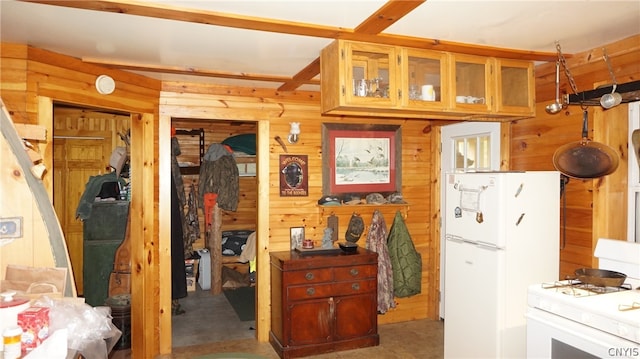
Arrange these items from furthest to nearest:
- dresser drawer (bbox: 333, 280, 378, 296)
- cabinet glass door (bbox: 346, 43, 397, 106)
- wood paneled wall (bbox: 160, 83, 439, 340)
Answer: wood paneled wall (bbox: 160, 83, 439, 340), dresser drawer (bbox: 333, 280, 378, 296), cabinet glass door (bbox: 346, 43, 397, 106)

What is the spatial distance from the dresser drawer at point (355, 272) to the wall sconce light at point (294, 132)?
131 centimetres

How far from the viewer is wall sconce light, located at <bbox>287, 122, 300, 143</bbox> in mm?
4262

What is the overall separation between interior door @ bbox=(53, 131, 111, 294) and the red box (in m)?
4.25

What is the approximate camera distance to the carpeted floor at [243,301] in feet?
16.6

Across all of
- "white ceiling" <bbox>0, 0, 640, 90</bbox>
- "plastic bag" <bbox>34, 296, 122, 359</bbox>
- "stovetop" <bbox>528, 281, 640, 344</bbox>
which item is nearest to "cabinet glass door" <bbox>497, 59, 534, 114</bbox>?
"white ceiling" <bbox>0, 0, 640, 90</bbox>

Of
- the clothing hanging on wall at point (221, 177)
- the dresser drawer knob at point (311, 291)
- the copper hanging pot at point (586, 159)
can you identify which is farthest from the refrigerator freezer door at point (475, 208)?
the clothing hanging on wall at point (221, 177)

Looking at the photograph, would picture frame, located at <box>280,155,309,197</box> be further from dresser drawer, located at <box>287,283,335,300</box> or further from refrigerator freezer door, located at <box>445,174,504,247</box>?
refrigerator freezer door, located at <box>445,174,504,247</box>

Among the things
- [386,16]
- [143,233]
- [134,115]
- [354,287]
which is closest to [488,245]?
[354,287]

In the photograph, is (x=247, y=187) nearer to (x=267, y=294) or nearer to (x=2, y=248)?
(x=267, y=294)

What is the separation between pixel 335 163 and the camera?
14.8ft

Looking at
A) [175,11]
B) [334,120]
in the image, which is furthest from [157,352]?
[175,11]

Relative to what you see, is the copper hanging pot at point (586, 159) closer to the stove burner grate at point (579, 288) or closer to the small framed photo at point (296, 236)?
the stove burner grate at point (579, 288)

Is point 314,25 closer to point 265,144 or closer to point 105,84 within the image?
point 105,84

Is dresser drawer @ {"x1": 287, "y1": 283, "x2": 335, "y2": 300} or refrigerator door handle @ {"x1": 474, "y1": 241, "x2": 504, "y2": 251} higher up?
refrigerator door handle @ {"x1": 474, "y1": 241, "x2": 504, "y2": 251}
